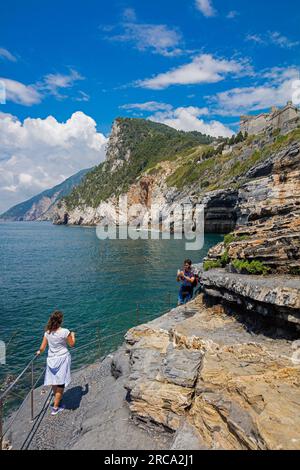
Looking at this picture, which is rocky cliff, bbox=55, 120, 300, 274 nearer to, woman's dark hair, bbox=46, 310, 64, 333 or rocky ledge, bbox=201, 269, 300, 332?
rocky ledge, bbox=201, 269, 300, 332

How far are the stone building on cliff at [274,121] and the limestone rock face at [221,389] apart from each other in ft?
303

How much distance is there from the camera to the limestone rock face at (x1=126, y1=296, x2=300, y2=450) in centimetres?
532

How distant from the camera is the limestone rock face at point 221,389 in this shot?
5.32 m

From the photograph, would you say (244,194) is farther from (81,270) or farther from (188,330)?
(188,330)

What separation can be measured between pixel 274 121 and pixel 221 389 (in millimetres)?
126335

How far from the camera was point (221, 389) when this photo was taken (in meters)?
6.71

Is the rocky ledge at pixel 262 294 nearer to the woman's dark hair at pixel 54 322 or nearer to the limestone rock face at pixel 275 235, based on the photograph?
the limestone rock face at pixel 275 235

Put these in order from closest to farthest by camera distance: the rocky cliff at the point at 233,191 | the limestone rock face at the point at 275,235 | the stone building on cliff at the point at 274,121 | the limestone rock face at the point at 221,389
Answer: the limestone rock face at the point at 221,389 → the limestone rock face at the point at 275,235 → the rocky cliff at the point at 233,191 → the stone building on cliff at the point at 274,121

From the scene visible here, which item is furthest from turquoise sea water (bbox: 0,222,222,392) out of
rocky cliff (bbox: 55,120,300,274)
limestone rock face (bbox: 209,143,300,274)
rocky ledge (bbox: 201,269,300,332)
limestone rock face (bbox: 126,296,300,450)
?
rocky cliff (bbox: 55,120,300,274)

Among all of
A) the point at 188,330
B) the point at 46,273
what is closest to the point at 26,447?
the point at 188,330

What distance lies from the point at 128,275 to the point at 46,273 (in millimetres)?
11310

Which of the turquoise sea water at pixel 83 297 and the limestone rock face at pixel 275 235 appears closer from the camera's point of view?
the limestone rock face at pixel 275 235

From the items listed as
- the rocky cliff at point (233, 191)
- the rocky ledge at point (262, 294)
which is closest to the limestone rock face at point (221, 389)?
the rocky ledge at point (262, 294)
